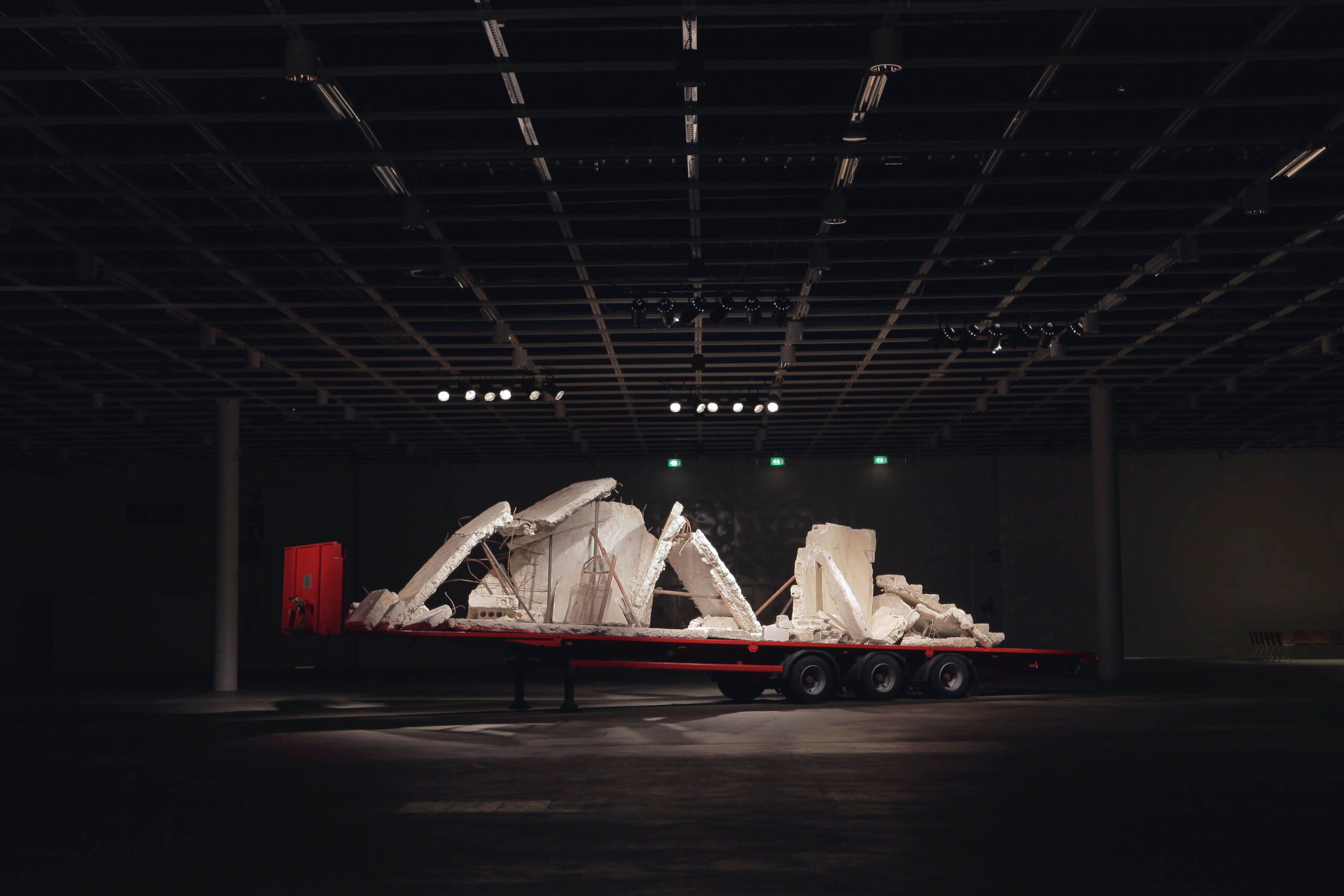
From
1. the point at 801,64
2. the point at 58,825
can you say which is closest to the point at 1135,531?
the point at 801,64

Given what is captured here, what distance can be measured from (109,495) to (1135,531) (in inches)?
1150

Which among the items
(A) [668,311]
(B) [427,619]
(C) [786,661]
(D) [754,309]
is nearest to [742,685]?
(C) [786,661]

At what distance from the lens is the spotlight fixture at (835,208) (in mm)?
14273

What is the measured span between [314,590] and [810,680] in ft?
26.3

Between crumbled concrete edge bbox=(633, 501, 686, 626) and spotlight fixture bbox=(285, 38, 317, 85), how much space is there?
10875 mm

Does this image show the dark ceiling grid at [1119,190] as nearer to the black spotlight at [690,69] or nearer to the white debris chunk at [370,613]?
the black spotlight at [690,69]

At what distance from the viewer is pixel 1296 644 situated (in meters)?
33.3

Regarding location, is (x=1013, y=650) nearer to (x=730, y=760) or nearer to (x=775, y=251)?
(x=775, y=251)

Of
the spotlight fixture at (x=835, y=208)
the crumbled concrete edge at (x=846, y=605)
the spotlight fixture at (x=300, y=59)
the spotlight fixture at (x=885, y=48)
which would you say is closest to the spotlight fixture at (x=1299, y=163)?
the spotlight fixture at (x=835, y=208)

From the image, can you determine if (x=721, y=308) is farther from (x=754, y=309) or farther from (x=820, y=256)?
(x=820, y=256)

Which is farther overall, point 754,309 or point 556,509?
point 556,509

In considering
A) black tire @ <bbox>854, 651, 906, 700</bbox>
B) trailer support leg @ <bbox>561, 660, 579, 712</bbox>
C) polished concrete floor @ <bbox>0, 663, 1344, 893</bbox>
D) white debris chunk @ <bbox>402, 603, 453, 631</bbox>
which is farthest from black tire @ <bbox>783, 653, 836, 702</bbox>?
white debris chunk @ <bbox>402, 603, 453, 631</bbox>

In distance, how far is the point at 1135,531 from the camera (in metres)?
35.5

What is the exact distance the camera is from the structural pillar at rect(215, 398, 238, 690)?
2462 centimetres
